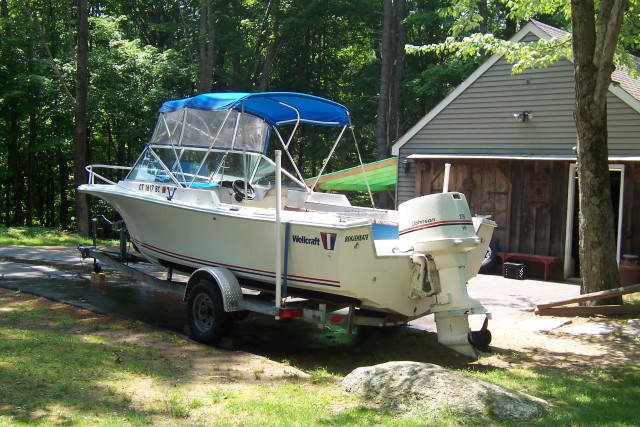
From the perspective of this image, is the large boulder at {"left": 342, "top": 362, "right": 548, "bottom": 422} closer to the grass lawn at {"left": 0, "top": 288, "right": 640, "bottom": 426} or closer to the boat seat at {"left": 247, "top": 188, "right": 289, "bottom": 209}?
the grass lawn at {"left": 0, "top": 288, "right": 640, "bottom": 426}

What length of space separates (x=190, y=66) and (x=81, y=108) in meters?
6.59

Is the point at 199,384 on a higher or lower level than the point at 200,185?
lower

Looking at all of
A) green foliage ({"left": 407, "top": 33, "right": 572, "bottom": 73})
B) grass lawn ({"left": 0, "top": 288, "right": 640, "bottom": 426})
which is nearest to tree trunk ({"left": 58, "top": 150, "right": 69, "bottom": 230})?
green foliage ({"left": 407, "top": 33, "right": 572, "bottom": 73})

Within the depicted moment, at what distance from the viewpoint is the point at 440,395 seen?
5105 mm

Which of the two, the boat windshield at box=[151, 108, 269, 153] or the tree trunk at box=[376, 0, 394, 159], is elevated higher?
the tree trunk at box=[376, 0, 394, 159]

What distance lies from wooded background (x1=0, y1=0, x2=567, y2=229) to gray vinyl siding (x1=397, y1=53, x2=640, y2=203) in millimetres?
9378

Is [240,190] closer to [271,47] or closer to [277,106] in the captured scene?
[277,106]

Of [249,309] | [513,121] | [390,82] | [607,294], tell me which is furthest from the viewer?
[390,82]

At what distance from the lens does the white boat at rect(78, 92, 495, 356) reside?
679 cm

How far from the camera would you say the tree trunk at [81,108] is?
60.7 ft

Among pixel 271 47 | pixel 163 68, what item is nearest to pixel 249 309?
pixel 163 68

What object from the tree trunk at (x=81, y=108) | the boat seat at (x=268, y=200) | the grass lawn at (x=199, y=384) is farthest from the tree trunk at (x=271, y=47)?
the grass lawn at (x=199, y=384)

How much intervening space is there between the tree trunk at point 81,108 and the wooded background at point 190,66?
0.39ft

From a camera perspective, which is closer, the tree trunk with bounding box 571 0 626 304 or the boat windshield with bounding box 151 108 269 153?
the boat windshield with bounding box 151 108 269 153
